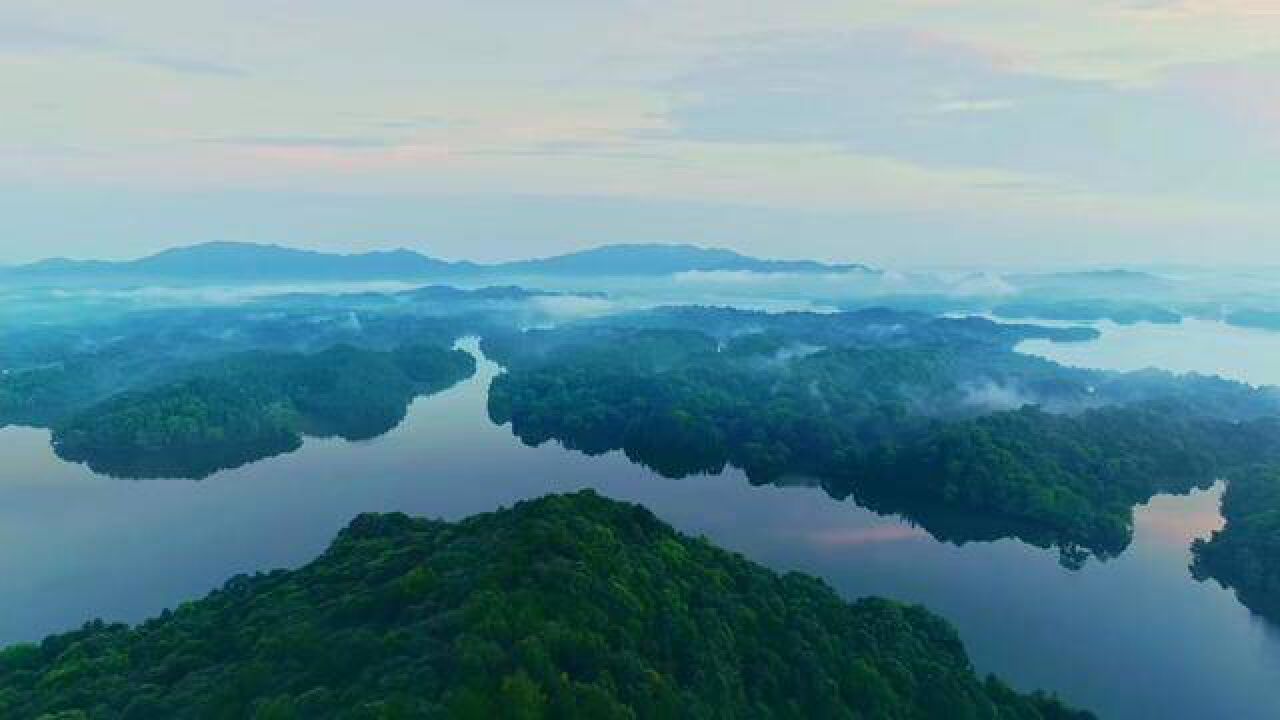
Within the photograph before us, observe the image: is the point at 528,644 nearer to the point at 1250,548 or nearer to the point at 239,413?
the point at 1250,548

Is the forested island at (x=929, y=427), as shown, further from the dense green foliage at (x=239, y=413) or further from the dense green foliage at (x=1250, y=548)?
the dense green foliage at (x=239, y=413)

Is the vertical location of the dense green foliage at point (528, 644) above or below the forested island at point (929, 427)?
above

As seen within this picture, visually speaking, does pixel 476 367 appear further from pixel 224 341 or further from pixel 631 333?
pixel 224 341

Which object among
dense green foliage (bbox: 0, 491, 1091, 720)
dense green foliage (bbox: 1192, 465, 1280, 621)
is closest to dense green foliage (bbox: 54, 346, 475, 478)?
dense green foliage (bbox: 0, 491, 1091, 720)

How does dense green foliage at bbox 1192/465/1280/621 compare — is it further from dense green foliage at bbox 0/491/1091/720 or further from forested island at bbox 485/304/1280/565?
dense green foliage at bbox 0/491/1091/720

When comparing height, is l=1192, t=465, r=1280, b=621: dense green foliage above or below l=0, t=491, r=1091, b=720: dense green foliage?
below

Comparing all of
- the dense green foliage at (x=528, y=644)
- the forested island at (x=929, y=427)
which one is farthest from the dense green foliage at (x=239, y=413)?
the dense green foliage at (x=528, y=644)

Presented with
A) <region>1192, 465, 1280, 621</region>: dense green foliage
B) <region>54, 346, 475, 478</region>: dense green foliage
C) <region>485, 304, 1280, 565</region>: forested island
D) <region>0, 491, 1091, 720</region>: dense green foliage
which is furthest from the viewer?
<region>54, 346, 475, 478</region>: dense green foliage

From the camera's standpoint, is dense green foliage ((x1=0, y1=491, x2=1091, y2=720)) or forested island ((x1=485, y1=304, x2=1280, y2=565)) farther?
forested island ((x1=485, y1=304, x2=1280, y2=565))
